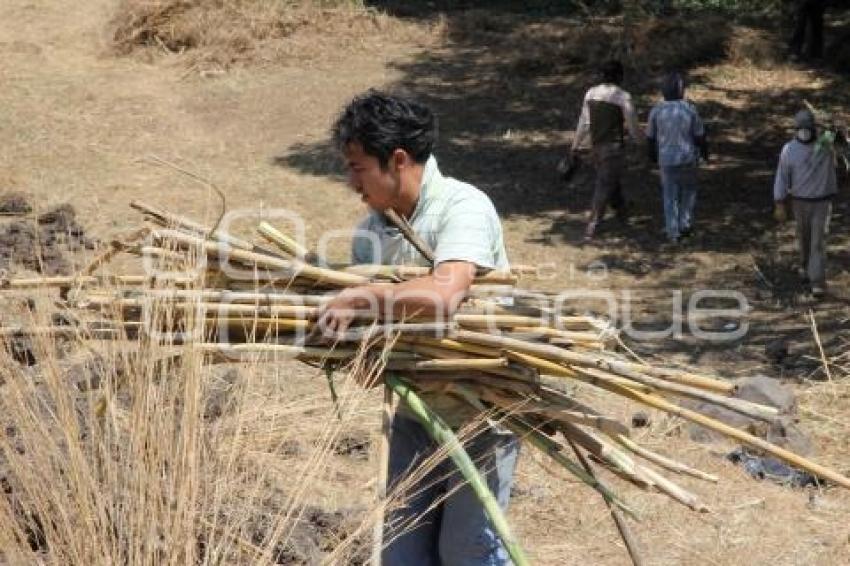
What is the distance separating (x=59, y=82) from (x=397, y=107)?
40.1ft

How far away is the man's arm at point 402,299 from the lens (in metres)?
2.97

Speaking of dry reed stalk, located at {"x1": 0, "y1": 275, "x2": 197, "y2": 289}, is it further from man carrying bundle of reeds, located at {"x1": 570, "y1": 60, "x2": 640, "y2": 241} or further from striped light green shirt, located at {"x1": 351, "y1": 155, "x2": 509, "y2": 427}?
man carrying bundle of reeds, located at {"x1": 570, "y1": 60, "x2": 640, "y2": 241}

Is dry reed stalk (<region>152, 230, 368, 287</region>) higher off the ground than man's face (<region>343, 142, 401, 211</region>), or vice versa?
man's face (<region>343, 142, 401, 211</region>)

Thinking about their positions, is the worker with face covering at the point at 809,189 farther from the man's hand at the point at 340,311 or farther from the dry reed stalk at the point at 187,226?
the man's hand at the point at 340,311

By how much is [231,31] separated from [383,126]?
12966 mm

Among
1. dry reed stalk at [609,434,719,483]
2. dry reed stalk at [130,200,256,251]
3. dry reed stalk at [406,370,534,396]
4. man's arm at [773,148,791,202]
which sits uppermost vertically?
dry reed stalk at [130,200,256,251]

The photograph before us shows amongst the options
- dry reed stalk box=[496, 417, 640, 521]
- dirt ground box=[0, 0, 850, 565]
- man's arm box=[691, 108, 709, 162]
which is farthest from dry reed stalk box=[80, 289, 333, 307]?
man's arm box=[691, 108, 709, 162]

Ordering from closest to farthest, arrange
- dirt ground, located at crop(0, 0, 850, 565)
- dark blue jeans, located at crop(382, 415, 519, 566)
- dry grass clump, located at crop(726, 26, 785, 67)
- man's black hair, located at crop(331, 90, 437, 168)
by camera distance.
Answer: man's black hair, located at crop(331, 90, 437, 168)
dark blue jeans, located at crop(382, 415, 519, 566)
dirt ground, located at crop(0, 0, 850, 565)
dry grass clump, located at crop(726, 26, 785, 67)

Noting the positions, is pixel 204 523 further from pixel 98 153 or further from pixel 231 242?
pixel 98 153

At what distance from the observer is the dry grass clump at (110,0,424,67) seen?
15.6 metres

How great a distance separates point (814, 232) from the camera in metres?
8.92

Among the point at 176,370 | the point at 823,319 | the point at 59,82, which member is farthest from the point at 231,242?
the point at 59,82

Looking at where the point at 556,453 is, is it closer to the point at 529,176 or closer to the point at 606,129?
the point at 606,129

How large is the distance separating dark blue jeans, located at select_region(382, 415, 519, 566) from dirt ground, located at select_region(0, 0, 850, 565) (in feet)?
4.53
